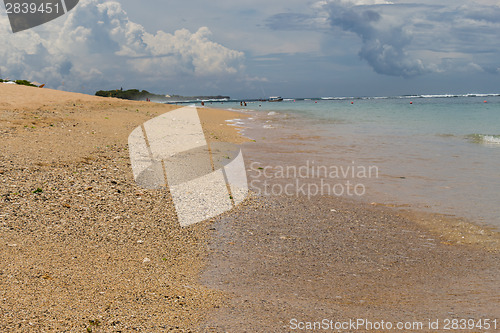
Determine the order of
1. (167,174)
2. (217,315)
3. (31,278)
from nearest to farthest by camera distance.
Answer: (217,315), (31,278), (167,174)

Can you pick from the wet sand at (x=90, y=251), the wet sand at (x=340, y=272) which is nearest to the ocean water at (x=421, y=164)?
the wet sand at (x=340, y=272)

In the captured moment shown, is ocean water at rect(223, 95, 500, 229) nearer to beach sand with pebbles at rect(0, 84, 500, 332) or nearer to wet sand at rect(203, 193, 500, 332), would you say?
beach sand with pebbles at rect(0, 84, 500, 332)

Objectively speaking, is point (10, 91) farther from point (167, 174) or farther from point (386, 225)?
point (386, 225)

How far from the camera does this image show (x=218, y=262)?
6.10 meters

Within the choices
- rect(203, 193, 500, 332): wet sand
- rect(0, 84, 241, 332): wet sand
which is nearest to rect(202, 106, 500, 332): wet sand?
rect(203, 193, 500, 332): wet sand

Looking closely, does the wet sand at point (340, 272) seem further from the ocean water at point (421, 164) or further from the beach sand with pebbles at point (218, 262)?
the ocean water at point (421, 164)

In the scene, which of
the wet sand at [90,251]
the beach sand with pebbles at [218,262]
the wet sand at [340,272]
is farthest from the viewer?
the wet sand at [340,272]

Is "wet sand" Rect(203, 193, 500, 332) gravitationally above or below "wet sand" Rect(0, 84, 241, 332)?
below

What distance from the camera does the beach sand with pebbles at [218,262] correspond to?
452cm

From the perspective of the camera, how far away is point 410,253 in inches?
259

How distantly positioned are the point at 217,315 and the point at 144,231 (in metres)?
2.98

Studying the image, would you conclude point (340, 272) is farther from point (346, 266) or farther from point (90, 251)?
point (90, 251)

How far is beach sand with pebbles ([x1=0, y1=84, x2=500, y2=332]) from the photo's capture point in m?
4.52

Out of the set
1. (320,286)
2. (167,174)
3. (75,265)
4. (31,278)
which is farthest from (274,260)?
(167,174)
